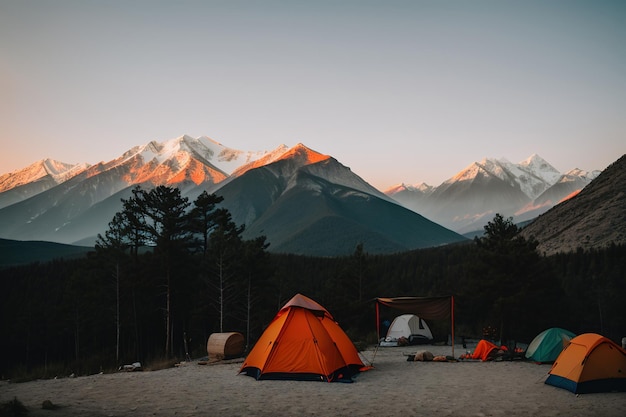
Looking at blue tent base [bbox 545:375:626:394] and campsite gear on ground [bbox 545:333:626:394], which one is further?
campsite gear on ground [bbox 545:333:626:394]

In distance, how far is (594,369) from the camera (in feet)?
52.2

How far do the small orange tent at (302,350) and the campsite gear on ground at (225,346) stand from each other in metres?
5.55

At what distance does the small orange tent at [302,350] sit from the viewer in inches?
726

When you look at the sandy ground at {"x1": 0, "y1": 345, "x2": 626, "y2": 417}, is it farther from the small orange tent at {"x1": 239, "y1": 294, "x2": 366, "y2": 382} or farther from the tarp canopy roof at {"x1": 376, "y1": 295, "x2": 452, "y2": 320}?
the tarp canopy roof at {"x1": 376, "y1": 295, "x2": 452, "y2": 320}

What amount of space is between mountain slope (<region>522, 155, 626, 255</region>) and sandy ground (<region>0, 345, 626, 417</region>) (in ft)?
182

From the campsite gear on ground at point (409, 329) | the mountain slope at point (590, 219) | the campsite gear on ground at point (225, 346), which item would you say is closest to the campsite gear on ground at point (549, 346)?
the campsite gear on ground at point (409, 329)

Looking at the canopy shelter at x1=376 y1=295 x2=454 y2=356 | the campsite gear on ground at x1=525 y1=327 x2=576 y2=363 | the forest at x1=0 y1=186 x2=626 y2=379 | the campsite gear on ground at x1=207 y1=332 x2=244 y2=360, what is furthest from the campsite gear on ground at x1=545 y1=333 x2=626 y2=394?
the forest at x1=0 y1=186 x2=626 y2=379

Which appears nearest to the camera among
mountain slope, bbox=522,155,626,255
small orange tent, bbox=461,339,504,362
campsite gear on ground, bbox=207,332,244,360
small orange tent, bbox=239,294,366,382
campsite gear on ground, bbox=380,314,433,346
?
small orange tent, bbox=239,294,366,382

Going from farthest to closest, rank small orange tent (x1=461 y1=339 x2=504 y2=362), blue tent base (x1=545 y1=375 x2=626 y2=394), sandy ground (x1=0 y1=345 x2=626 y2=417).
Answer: small orange tent (x1=461 y1=339 x2=504 y2=362) < blue tent base (x1=545 y1=375 x2=626 y2=394) < sandy ground (x1=0 y1=345 x2=626 y2=417)

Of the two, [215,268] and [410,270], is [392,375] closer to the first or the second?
[215,268]

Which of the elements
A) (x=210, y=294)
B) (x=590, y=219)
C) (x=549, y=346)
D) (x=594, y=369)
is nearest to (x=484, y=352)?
(x=549, y=346)

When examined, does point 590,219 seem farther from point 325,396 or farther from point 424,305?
point 325,396

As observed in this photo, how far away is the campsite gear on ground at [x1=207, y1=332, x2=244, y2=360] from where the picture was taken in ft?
83.3

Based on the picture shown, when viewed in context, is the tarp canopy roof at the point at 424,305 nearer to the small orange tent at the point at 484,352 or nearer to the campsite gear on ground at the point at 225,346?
the small orange tent at the point at 484,352
